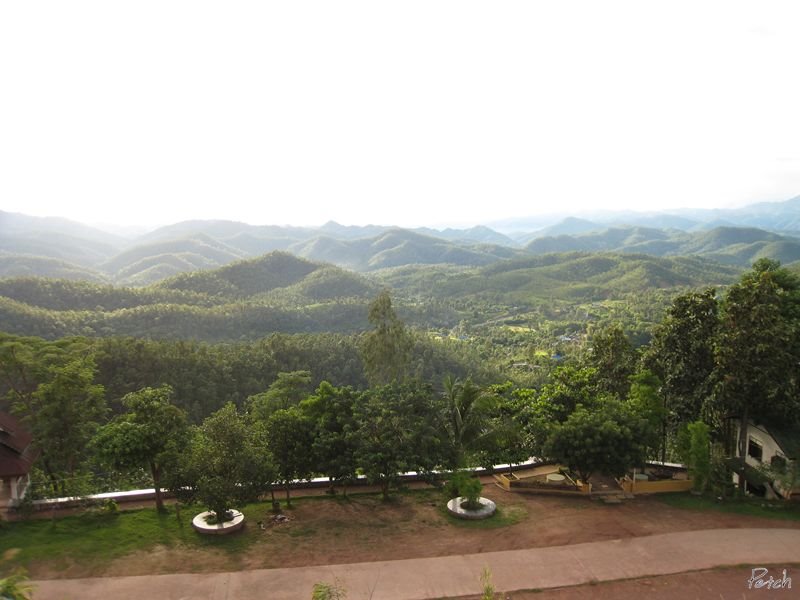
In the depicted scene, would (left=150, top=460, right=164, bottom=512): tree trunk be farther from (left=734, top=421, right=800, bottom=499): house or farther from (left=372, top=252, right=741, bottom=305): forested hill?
(left=372, top=252, right=741, bottom=305): forested hill

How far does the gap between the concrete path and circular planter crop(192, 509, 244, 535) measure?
191 centimetres

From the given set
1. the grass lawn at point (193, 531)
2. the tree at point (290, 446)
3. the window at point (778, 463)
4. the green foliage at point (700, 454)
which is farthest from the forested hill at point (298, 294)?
the window at point (778, 463)

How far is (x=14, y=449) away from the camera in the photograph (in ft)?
49.3

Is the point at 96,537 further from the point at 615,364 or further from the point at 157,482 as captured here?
the point at 615,364

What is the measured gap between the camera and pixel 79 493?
48.9 ft

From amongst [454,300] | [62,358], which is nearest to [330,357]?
[62,358]

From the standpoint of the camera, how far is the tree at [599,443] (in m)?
16.0

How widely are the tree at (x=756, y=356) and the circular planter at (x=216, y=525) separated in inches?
599

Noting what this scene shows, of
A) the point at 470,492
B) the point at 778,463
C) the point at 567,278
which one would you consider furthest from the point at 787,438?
the point at 567,278

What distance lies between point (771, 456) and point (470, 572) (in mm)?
11966

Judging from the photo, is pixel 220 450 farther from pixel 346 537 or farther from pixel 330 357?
pixel 330 357

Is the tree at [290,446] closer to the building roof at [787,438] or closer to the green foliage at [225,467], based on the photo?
the green foliage at [225,467]

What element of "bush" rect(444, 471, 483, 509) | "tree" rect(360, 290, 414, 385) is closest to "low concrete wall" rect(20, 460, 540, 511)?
"bush" rect(444, 471, 483, 509)

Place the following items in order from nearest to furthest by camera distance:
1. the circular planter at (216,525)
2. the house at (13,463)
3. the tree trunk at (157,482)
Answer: the circular planter at (216,525)
the house at (13,463)
the tree trunk at (157,482)
